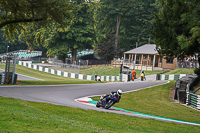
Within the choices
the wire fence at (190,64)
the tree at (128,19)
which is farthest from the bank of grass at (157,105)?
the tree at (128,19)

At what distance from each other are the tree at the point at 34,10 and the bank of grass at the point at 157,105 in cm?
894

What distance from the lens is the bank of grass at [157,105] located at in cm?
1747

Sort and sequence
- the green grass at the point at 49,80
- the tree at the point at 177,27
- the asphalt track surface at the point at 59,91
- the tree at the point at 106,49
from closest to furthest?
the asphalt track surface at the point at 59,91
the tree at the point at 177,27
the green grass at the point at 49,80
the tree at the point at 106,49

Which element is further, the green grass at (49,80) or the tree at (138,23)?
the tree at (138,23)

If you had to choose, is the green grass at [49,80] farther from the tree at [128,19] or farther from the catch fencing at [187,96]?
the tree at [128,19]

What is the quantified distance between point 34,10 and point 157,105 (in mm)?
13517

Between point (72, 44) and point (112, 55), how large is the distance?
9.65 meters

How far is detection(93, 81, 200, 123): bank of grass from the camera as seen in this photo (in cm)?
1747

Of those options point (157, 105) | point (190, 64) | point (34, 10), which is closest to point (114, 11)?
point (190, 64)

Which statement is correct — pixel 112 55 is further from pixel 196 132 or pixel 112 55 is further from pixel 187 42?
pixel 196 132

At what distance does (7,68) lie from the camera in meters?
26.6

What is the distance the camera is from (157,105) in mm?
21125

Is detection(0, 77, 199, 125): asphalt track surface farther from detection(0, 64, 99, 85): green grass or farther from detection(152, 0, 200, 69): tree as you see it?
detection(152, 0, 200, 69): tree

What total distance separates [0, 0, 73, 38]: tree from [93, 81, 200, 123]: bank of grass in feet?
29.3
